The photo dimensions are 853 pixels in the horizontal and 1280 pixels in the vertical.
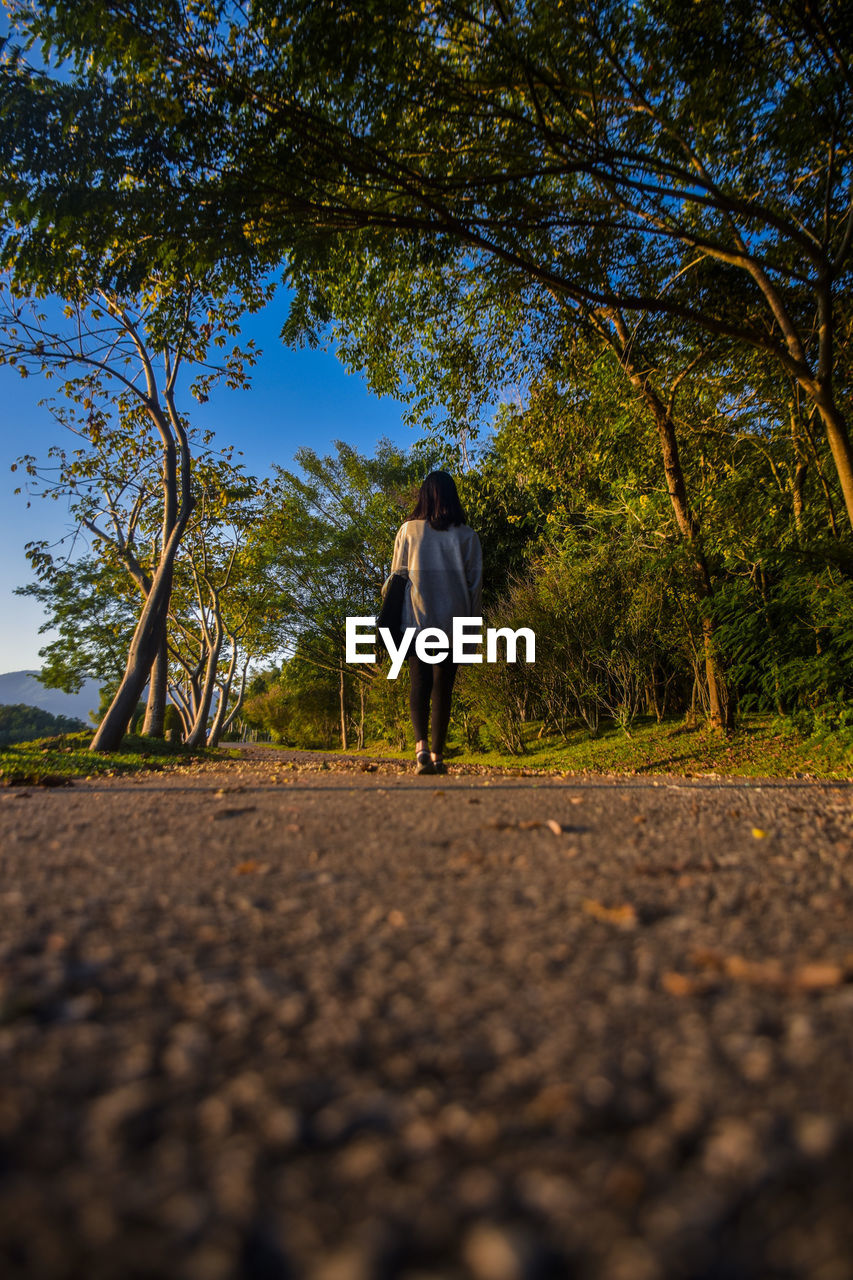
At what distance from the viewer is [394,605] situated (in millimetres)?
5855

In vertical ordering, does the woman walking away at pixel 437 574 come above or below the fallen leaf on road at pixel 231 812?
above

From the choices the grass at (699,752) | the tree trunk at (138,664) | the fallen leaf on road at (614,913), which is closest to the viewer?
the fallen leaf on road at (614,913)

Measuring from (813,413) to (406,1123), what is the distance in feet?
31.6

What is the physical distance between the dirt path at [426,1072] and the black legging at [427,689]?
3449mm

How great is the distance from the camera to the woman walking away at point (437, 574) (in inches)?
219

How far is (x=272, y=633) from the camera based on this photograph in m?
24.4

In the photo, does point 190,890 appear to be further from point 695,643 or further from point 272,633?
point 272,633

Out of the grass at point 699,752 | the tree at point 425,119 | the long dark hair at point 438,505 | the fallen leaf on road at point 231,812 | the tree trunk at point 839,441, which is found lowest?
the grass at point 699,752

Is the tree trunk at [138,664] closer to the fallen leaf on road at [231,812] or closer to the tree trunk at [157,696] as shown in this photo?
the tree trunk at [157,696]

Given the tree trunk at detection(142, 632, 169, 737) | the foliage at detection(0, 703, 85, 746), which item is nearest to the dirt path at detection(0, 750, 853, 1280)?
the tree trunk at detection(142, 632, 169, 737)

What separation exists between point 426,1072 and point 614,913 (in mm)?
764

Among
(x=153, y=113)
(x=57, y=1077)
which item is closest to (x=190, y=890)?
(x=57, y=1077)

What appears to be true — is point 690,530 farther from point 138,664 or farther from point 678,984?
point 678,984

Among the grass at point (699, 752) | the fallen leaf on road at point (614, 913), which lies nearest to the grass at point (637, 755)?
the grass at point (699, 752)
